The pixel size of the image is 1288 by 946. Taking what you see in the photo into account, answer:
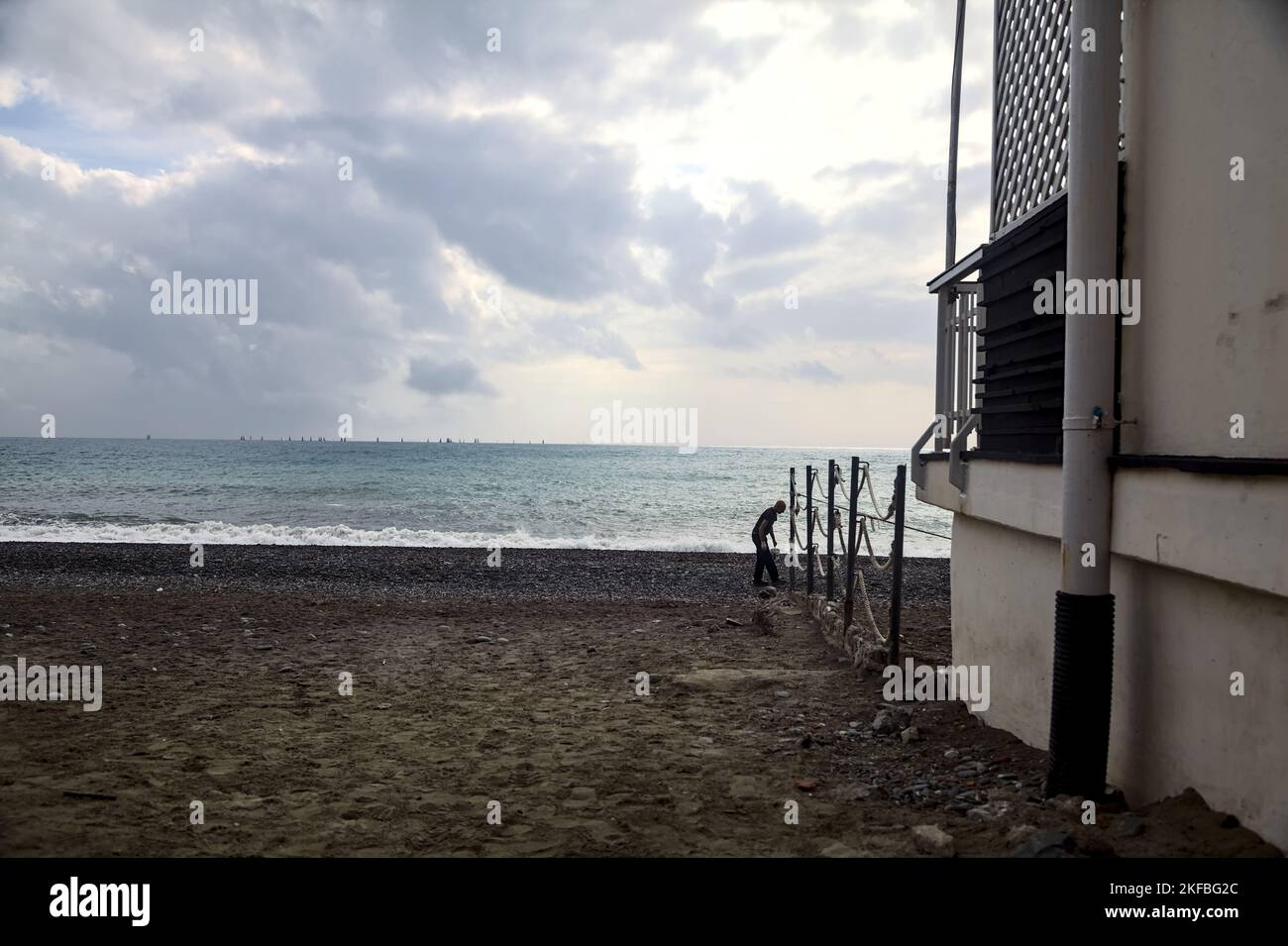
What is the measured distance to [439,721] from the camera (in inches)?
268

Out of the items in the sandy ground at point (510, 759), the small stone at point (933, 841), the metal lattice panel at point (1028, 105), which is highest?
the metal lattice panel at point (1028, 105)

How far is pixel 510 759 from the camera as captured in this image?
5.83m

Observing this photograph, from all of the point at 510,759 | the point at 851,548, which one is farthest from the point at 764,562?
the point at 510,759

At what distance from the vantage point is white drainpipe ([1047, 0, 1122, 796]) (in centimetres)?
402

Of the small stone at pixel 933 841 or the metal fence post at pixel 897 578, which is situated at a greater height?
the metal fence post at pixel 897 578

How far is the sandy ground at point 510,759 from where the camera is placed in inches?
166

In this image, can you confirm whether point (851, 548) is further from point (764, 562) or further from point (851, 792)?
point (764, 562)

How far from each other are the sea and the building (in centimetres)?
364

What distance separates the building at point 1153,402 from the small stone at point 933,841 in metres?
0.73

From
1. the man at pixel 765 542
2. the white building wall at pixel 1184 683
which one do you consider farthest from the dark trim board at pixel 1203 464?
the man at pixel 765 542

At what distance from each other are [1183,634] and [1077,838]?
38.8 inches

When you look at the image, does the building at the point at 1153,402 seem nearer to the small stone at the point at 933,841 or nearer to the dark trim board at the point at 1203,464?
the dark trim board at the point at 1203,464

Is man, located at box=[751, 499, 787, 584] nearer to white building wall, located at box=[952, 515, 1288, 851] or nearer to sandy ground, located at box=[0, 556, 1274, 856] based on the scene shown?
sandy ground, located at box=[0, 556, 1274, 856]
